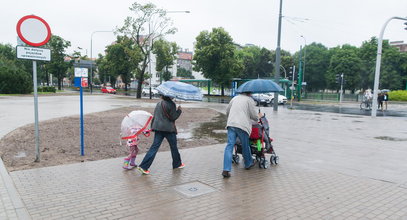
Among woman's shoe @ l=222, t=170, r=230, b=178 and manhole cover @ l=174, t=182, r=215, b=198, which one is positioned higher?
woman's shoe @ l=222, t=170, r=230, b=178

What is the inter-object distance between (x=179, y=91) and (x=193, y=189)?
1.76 metres

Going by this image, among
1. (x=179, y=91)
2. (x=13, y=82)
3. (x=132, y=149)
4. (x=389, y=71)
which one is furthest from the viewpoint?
(x=389, y=71)

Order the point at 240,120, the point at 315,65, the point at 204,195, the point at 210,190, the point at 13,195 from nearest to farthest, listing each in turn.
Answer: the point at 13,195 < the point at 204,195 < the point at 210,190 < the point at 240,120 < the point at 315,65

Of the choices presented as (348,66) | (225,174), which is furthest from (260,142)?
(348,66)

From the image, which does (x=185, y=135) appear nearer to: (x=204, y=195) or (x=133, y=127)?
(x=133, y=127)

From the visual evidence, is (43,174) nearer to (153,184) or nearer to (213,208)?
(153,184)

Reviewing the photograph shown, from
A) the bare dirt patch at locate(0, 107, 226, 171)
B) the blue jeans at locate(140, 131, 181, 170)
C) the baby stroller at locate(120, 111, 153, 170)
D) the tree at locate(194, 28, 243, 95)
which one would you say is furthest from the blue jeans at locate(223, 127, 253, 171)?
the tree at locate(194, 28, 243, 95)

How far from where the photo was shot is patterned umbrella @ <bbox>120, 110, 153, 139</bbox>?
227 inches

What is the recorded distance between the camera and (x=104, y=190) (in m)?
4.71

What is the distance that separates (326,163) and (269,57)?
61.7m

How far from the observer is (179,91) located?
543 cm

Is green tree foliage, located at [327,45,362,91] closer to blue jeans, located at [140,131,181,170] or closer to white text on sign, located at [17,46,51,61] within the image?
blue jeans, located at [140,131,181,170]

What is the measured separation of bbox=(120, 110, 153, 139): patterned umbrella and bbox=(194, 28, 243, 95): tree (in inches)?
1642

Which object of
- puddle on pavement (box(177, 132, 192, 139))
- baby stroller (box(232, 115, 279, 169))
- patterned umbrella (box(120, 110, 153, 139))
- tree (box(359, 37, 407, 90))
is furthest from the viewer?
tree (box(359, 37, 407, 90))
